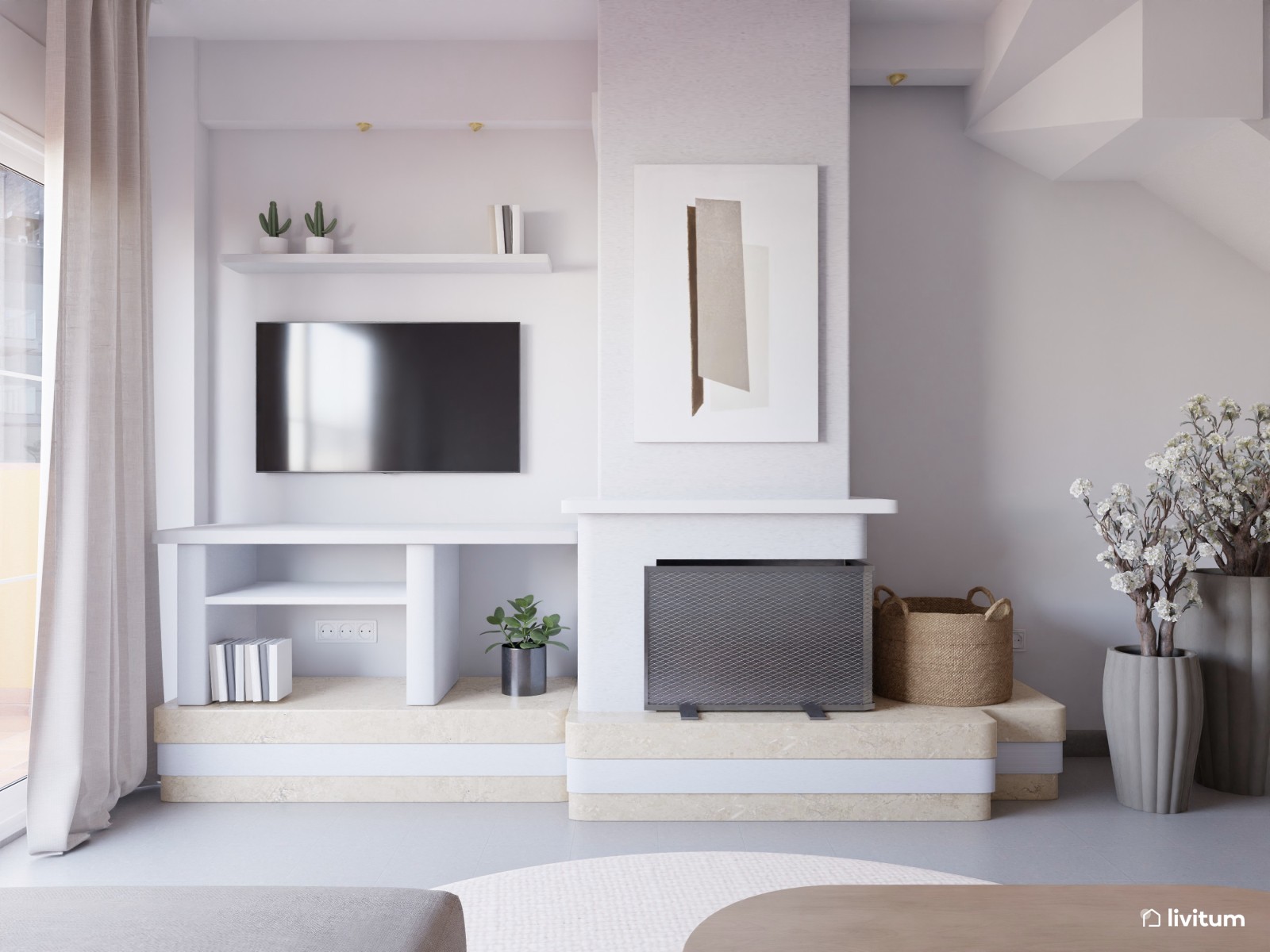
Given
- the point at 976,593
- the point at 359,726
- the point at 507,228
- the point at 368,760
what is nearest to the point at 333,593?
the point at 359,726

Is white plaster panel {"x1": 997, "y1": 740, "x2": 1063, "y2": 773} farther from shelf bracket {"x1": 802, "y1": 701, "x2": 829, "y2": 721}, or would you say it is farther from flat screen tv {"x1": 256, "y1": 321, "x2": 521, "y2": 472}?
flat screen tv {"x1": 256, "y1": 321, "x2": 521, "y2": 472}

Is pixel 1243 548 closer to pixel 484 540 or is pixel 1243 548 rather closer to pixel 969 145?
pixel 969 145

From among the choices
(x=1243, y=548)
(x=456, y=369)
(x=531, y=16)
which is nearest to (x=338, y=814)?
(x=456, y=369)

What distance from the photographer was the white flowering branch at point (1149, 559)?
2742mm

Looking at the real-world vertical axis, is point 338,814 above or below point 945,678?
below

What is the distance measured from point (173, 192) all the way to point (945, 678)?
323cm

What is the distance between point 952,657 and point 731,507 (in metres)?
0.87

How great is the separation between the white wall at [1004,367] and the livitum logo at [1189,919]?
216cm

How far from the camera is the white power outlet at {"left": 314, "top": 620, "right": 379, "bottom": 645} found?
3412mm

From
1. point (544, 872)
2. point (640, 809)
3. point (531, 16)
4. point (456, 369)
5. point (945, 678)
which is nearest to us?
point (544, 872)

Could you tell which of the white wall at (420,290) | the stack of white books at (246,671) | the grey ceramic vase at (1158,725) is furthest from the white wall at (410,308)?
the grey ceramic vase at (1158,725)

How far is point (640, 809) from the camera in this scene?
269 centimetres

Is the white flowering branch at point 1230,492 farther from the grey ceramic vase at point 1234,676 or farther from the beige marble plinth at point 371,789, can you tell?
the beige marble plinth at point 371,789

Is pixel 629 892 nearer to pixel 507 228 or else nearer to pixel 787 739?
pixel 787 739
